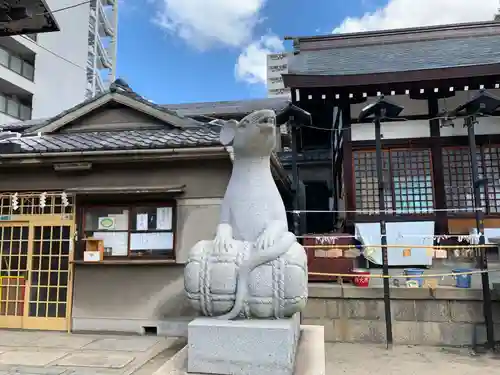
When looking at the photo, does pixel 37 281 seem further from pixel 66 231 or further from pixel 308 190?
pixel 308 190

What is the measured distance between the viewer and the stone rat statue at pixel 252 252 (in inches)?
132

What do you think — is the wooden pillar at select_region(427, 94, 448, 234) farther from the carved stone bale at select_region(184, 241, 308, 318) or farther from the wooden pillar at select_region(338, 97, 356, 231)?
the carved stone bale at select_region(184, 241, 308, 318)

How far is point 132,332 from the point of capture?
740cm

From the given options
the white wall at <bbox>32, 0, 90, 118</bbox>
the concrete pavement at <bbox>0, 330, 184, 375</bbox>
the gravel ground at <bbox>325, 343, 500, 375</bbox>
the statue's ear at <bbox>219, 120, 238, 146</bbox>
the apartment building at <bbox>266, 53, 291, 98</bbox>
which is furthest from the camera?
the apartment building at <bbox>266, 53, 291, 98</bbox>

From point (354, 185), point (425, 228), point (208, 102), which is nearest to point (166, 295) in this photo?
point (354, 185)

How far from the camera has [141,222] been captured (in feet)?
25.3

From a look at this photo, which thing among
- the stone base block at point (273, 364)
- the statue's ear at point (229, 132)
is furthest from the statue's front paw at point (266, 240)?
the statue's ear at point (229, 132)

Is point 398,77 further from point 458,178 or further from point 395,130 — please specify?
point 458,178

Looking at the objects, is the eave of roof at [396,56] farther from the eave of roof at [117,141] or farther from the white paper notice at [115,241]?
the white paper notice at [115,241]

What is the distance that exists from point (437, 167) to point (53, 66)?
77.5ft

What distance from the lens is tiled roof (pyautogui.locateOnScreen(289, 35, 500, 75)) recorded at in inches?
399

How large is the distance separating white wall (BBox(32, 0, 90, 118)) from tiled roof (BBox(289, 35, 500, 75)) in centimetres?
1779

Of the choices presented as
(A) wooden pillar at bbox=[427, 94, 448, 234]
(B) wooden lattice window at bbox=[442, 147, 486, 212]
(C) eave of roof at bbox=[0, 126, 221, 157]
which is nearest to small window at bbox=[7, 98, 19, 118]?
(C) eave of roof at bbox=[0, 126, 221, 157]

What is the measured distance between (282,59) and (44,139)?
3787 centimetres
